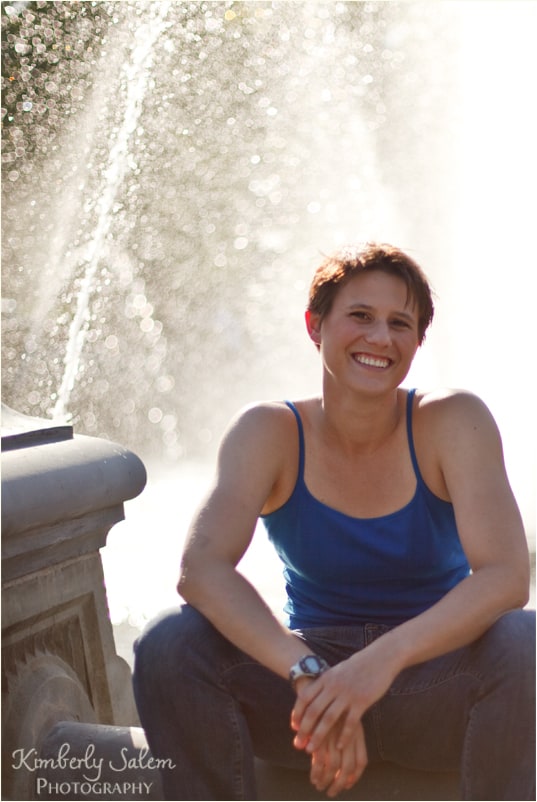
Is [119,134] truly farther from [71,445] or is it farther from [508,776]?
[508,776]

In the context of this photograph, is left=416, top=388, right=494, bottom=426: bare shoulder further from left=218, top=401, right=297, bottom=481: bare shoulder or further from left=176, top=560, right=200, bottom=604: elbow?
left=176, top=560, right=200, bottom=604: elbow

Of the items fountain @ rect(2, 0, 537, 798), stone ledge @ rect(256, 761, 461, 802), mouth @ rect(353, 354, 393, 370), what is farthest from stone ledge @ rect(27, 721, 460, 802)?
fountain @ rect(2, 0, 537, 798)

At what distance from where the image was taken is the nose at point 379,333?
2334 mm

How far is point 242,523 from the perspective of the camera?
88.5 inches

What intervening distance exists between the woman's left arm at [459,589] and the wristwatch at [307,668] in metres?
0.02

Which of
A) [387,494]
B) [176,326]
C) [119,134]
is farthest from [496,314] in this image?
[176,326]

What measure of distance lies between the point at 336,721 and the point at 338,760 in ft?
0.24

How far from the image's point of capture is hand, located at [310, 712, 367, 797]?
1957mm

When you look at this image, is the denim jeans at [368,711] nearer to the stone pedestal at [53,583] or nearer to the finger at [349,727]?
the finger at [349,727]

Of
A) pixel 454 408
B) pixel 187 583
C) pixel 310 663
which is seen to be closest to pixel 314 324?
pixel 454 408

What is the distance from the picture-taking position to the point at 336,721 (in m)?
1.96

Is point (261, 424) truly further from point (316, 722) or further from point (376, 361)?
point (316, 722)

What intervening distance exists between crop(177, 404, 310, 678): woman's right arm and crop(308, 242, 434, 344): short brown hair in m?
0.29

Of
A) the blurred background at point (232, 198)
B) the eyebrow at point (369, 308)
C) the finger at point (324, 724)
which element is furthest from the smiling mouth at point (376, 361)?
the blurred background at point (232, 198)
